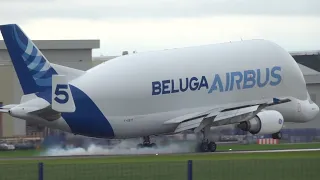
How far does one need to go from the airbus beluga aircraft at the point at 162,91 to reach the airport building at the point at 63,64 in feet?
30.6

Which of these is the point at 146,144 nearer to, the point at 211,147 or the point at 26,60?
the point at 211,147

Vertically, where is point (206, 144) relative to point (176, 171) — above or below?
above

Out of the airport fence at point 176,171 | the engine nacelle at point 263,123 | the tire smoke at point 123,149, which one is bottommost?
the airport fence at point 176,171

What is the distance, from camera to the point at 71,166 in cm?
3372

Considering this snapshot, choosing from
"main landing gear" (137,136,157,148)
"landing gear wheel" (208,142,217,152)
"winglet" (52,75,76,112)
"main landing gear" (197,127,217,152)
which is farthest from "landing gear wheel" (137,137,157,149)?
"winglet" (52,75,76,112)

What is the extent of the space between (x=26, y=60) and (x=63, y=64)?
33870 millimetres

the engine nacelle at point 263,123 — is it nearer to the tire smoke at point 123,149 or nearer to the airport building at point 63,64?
the tire smoke at point 123,149

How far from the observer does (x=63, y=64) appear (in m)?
91.8

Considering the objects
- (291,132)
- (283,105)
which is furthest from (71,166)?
(291,132)

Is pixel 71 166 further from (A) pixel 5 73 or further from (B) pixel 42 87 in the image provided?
(A) pixel 5 73

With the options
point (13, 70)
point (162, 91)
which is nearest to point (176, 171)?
point (162, 91)

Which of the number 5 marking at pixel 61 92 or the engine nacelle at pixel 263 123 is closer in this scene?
the number 5 marking at pixel 61 92

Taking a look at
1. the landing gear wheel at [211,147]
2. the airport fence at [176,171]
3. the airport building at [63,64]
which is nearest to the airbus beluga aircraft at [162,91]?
the landing gear wheel at [211,147]

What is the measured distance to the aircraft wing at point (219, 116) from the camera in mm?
62344
